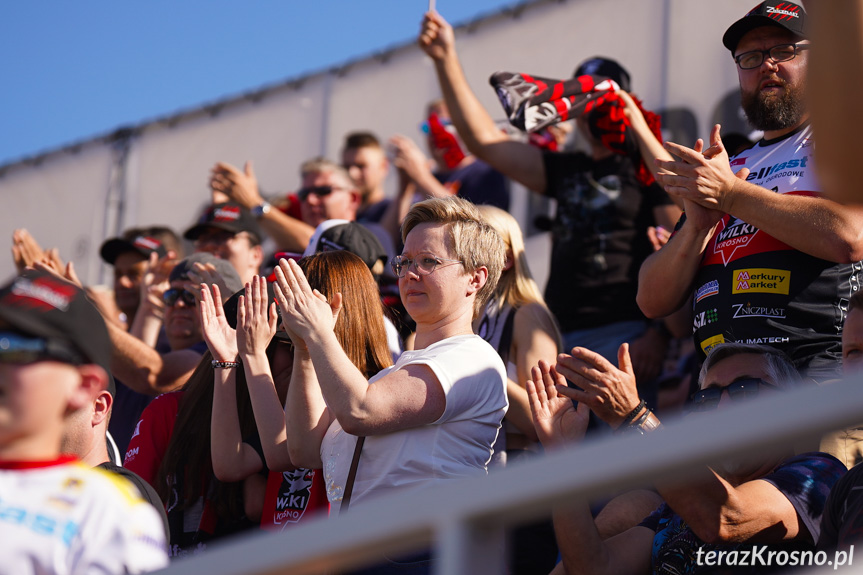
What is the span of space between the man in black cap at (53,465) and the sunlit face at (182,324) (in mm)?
2493

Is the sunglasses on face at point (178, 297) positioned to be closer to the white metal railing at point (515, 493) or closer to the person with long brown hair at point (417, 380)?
the person with long brown hair at point (417, 380)

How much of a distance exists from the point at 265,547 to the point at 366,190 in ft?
16.9

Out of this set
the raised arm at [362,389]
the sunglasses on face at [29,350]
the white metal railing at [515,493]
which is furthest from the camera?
the raised arm at [362,389]

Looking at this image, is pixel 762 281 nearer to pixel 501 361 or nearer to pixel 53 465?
pixel 501 361

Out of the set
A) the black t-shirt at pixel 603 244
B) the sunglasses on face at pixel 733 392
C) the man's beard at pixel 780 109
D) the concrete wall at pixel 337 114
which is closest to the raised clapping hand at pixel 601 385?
the sunglasses on face at pixel 733 392

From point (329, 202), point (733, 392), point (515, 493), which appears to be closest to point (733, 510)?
point (733, 392)

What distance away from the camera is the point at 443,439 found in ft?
8.82

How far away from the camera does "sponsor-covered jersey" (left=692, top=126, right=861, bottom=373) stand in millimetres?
2994

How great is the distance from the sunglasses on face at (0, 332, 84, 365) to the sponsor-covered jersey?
1.98m

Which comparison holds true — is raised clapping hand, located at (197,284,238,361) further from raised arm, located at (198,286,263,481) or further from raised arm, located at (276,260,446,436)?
raised arm, located at (276,260,446,436)

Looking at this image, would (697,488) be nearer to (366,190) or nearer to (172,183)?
(366,190)

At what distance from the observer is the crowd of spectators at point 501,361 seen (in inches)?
75.0

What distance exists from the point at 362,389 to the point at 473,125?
2.50 meters

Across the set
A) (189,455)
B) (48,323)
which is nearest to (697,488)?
(48,323)
